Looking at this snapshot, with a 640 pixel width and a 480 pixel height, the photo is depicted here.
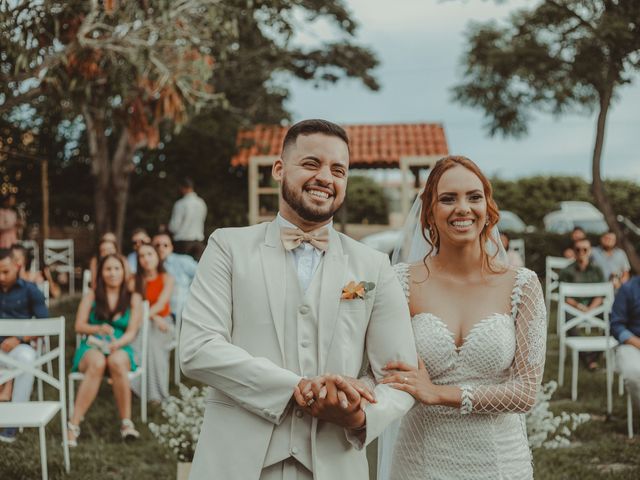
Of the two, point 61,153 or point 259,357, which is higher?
point 61,153

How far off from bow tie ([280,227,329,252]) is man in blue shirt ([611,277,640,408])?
4140mm

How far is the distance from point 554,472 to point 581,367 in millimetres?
3877

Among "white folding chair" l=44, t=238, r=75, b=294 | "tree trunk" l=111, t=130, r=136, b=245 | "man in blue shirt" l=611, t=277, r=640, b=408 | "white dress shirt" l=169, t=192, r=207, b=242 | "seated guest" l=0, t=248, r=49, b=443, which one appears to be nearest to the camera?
"man in blue shirt" l=611, t=277, r=640, b=408

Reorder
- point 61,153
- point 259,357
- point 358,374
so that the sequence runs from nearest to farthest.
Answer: point 259,357 < point 358,374 < point 61,153

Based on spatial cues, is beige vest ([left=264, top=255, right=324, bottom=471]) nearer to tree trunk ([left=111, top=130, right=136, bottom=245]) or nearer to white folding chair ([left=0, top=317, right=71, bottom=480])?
white folding chair ([left=0, top=317, right=71, bottom=480])

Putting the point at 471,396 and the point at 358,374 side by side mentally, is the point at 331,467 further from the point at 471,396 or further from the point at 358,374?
the point at 471,396

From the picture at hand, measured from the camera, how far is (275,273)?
2.16m

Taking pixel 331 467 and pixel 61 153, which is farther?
pixel 61 153

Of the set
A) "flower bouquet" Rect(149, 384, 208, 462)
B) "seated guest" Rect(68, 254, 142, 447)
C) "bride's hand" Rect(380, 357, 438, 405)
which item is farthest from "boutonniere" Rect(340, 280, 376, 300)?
"seated guest" Rect(68, 254, 142, 447)

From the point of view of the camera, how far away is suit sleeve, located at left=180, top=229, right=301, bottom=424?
2008 millimetres

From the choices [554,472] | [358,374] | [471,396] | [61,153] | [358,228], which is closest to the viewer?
[358,374]

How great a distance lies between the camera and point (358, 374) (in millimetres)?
2215

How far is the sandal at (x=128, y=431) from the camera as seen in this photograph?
5.78m

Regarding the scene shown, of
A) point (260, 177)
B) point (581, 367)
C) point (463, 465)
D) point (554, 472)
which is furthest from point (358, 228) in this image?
point (463, 465)
